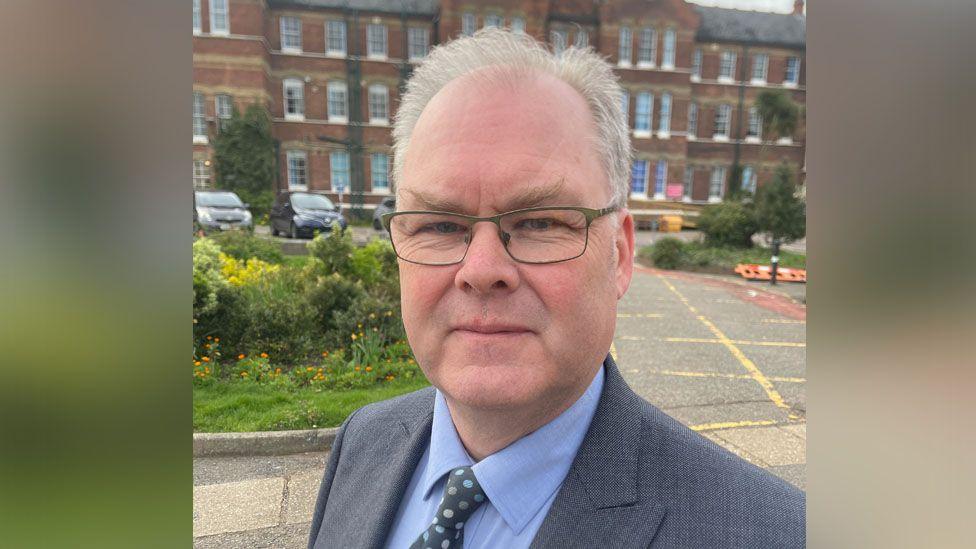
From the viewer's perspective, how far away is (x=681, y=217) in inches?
1170

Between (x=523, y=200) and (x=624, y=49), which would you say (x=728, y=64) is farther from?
(x=523, y=200)

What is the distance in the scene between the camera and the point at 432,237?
45.9 inches

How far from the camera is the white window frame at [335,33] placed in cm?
2805

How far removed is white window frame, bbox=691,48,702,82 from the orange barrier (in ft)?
67.7

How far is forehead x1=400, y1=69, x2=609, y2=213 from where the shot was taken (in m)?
1.08

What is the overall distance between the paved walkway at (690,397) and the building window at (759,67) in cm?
2675

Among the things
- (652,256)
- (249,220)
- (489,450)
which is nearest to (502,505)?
(489,450)

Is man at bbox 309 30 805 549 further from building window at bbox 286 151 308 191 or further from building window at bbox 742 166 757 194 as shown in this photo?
building window at bbox 742 166 757 194

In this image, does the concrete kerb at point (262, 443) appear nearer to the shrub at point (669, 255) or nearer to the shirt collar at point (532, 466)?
the shirt collar at point (532, 466)

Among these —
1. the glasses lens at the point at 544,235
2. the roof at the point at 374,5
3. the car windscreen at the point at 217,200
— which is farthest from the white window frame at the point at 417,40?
the glasses lens at the point at 544,235

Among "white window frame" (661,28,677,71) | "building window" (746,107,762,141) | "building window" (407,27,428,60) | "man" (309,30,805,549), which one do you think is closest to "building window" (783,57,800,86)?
"building window" (746,107,762,141)

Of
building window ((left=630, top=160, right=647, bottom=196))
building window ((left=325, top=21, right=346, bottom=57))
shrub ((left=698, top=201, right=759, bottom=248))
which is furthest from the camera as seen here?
building window ((left=630, top=160, right=647, bottom=196))

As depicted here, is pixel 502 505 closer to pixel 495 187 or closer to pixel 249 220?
pixel 495 187
